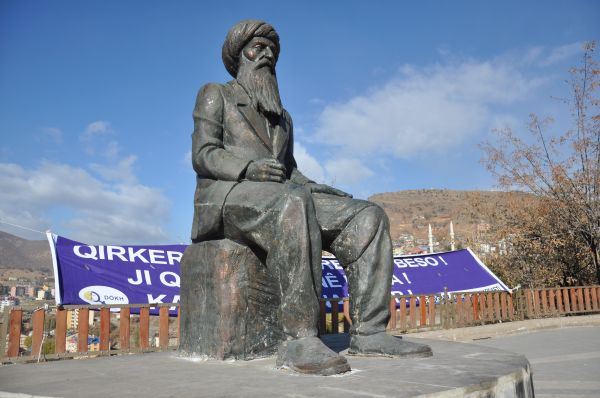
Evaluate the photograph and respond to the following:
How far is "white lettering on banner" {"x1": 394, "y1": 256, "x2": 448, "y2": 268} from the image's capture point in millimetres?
11141

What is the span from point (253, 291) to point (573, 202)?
1332 centimetres

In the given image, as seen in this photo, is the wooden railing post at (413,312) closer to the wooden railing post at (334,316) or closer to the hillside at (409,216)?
the wooden railing post at (334,316)

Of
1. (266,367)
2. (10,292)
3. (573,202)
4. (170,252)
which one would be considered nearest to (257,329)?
(266,367)

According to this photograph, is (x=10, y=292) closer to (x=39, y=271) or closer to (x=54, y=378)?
(x=39, y=271)

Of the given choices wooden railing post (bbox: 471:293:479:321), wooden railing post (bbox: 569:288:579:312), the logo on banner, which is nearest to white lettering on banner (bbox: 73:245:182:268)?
the logo on banner

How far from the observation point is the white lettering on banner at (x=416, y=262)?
1114cm

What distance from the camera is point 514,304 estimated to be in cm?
Result: 1215

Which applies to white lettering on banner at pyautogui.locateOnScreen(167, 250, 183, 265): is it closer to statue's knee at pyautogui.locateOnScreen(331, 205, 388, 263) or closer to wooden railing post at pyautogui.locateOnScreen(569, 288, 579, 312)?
statue's knee at pyautogui.locateOnScreen(331, 205, 388, 263)

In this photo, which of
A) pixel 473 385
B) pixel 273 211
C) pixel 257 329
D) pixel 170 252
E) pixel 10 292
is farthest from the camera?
pixel 10 292

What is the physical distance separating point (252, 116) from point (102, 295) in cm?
530

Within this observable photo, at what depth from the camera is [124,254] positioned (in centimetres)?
829

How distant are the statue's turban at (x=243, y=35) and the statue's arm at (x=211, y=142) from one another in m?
0.34

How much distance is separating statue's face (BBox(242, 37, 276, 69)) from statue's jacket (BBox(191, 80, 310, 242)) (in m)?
0.23

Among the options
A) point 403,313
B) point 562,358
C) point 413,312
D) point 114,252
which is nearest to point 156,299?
point 114,252
